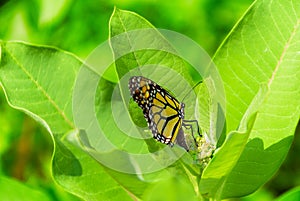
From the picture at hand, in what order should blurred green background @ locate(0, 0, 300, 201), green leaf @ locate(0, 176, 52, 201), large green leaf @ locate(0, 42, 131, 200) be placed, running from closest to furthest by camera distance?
large green leaf @ locate(0, 42, 131, 200), green leaf @ locate(0, 176, 52, 201), blurred green background @ locate(0, 0, 300, 201)

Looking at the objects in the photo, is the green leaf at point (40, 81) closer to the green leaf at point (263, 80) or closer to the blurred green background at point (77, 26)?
the green leaf at point (263, 80)

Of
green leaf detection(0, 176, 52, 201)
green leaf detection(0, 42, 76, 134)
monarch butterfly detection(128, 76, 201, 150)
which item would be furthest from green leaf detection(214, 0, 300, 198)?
green leaf detection(0, 176, 52, 201)

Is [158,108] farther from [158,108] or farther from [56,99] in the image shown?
[56,99]

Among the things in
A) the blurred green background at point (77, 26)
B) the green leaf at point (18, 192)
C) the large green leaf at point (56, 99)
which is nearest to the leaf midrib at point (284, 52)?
the large green leaf at point (56, 99)

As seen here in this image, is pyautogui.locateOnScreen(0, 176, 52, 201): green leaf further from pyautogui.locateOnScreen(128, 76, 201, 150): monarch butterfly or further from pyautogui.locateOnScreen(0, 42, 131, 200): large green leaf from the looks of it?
pyautogui.locateOnScreen(128, 76, 201, 150): monarch butterfly

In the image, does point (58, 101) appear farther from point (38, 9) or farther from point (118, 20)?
point (38, 9)

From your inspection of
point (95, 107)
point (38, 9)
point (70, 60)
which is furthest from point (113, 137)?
point (38, 9)
